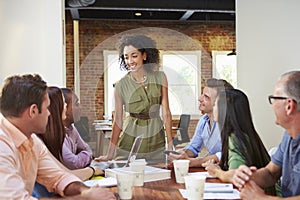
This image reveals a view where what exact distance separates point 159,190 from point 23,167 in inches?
22.0

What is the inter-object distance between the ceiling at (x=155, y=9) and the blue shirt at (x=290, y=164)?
437 cm

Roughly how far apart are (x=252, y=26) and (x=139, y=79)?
1.06 metres

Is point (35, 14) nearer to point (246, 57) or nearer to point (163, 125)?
point (163, 125)

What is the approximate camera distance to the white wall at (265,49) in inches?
116

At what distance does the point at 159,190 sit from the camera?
5.38 feet

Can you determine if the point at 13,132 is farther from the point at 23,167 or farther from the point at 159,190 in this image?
the point at 159,190

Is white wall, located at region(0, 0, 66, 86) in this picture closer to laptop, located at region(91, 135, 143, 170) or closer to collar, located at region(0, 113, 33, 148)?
laptop, located at region(91, 135, 143, 170)

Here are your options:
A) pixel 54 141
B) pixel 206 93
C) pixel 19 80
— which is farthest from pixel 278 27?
pixel 19 80

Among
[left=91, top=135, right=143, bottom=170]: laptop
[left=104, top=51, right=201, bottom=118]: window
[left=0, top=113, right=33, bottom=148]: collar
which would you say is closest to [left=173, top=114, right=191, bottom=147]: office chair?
[left=104, top=51, right=201, bottom=118]: window

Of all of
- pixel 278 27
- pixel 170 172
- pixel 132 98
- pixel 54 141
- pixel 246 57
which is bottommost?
pixel 170 172

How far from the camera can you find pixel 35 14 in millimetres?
2680

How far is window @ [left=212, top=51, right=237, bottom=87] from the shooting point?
527cm

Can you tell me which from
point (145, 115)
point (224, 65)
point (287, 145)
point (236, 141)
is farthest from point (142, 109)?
point (224, 65)

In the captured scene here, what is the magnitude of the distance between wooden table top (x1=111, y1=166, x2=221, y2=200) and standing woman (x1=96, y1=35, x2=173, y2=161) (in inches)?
33.4
